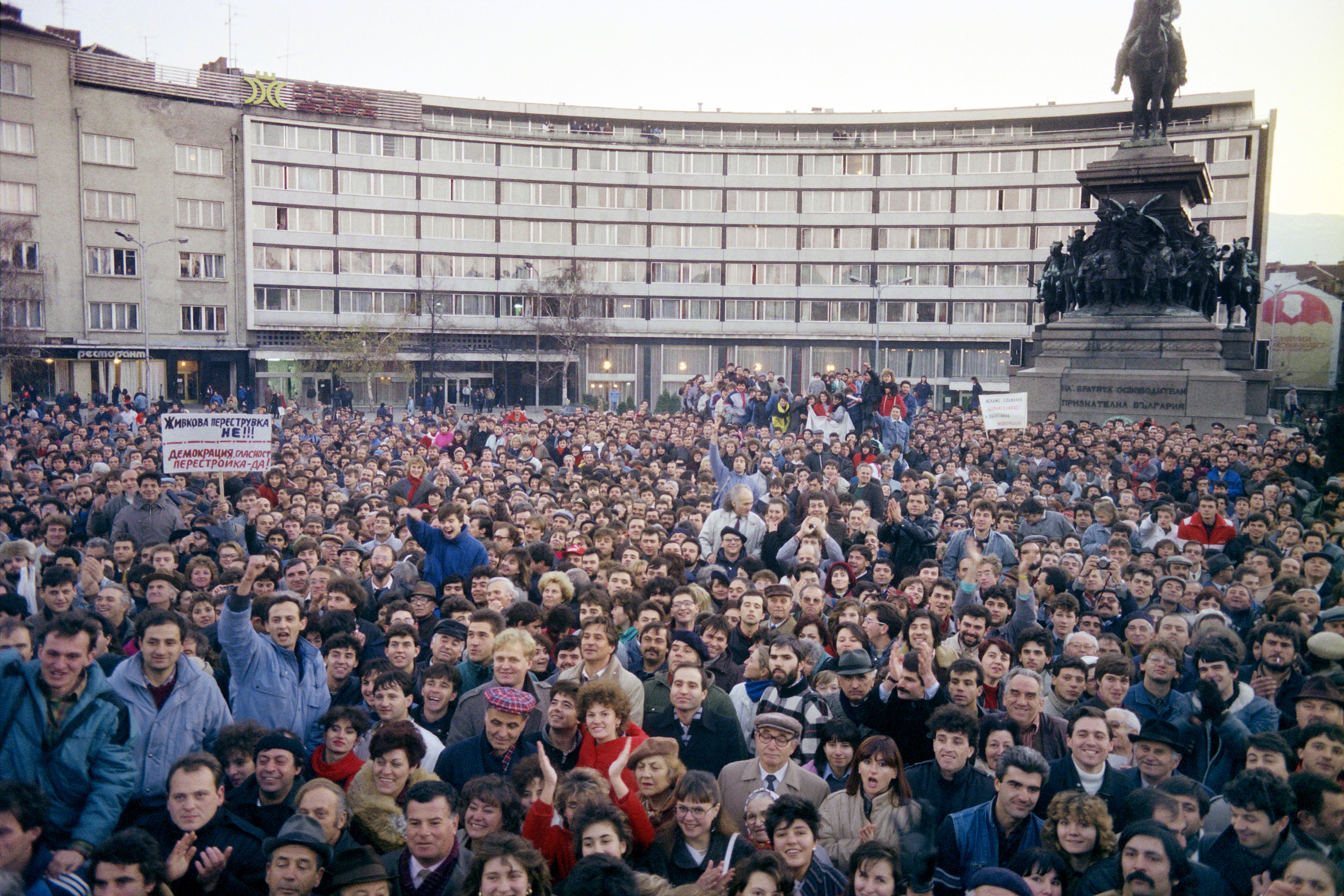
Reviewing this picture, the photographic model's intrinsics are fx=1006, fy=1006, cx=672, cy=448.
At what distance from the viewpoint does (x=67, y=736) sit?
479 cm

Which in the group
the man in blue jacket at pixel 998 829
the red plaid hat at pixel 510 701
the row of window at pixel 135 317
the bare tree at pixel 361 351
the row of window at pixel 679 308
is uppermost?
the row of window at pixel 679 308

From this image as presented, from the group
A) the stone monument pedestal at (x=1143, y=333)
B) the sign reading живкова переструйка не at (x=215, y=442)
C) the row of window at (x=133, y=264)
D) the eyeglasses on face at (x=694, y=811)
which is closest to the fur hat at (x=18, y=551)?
the sign reading живкова переструйка не at (x=215, y=442)

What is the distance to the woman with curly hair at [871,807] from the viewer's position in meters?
4.95

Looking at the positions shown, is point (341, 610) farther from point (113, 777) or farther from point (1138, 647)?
point (1138, 647)

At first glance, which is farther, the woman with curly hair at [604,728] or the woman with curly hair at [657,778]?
the woman with curly hair at [604,728]

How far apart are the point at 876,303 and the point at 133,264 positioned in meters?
44.5

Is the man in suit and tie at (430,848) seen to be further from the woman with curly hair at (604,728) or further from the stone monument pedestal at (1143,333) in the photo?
the stone monument pedestal at (1143,333)

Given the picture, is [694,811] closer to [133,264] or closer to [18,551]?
[18,551]

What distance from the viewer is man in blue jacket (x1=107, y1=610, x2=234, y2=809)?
211 inches

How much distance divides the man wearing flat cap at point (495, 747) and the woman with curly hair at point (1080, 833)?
269 cm

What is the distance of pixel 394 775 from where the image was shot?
506 cm

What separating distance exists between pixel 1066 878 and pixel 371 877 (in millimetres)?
3066

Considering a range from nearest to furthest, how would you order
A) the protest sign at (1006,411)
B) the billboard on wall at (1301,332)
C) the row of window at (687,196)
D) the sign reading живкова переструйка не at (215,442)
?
1. the sign reading живкова переструйка не at (215,442)
2. the protest sign at (1006,411)
3. the billboard on wall at (1301,332)
4. the row of window at (687,196)

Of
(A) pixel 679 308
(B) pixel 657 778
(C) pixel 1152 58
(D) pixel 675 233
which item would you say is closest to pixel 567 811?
(B) pixel 657 778
